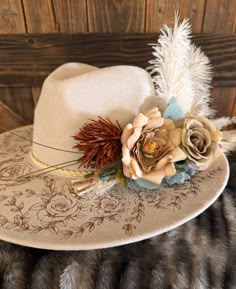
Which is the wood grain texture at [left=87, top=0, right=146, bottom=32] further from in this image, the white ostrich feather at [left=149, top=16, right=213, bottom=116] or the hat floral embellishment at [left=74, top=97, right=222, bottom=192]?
the hat floral embellishment at [left=74, top=97, right=222, bottom=192]

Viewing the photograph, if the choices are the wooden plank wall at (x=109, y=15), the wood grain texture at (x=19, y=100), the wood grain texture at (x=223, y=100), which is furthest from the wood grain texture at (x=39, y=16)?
the wood grain texture at (x=223, y=100)

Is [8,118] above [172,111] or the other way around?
the other way around

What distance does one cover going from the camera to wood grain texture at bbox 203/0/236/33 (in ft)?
2.45

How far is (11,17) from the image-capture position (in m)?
0.74

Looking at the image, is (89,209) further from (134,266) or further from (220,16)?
(220,16)

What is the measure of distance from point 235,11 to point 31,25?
21.1 inches

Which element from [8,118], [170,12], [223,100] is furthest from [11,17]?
[223,100]

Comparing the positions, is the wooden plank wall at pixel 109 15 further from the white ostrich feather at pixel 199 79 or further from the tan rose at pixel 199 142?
the tan rose at pixel 199 142

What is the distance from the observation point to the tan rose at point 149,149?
1.70 feet

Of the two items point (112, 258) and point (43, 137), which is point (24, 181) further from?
point (112, 258)

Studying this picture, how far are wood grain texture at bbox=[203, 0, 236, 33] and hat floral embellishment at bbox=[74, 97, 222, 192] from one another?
0.36 meters

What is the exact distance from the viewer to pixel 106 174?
55 centimetres

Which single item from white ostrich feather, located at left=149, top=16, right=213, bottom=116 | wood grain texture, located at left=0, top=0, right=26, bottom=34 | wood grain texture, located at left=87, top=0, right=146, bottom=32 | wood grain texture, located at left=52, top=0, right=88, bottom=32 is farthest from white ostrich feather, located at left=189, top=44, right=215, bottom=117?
wood grain texture, located at left=0, top=0, right=26, bottom=34

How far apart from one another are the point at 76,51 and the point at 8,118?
302mm
